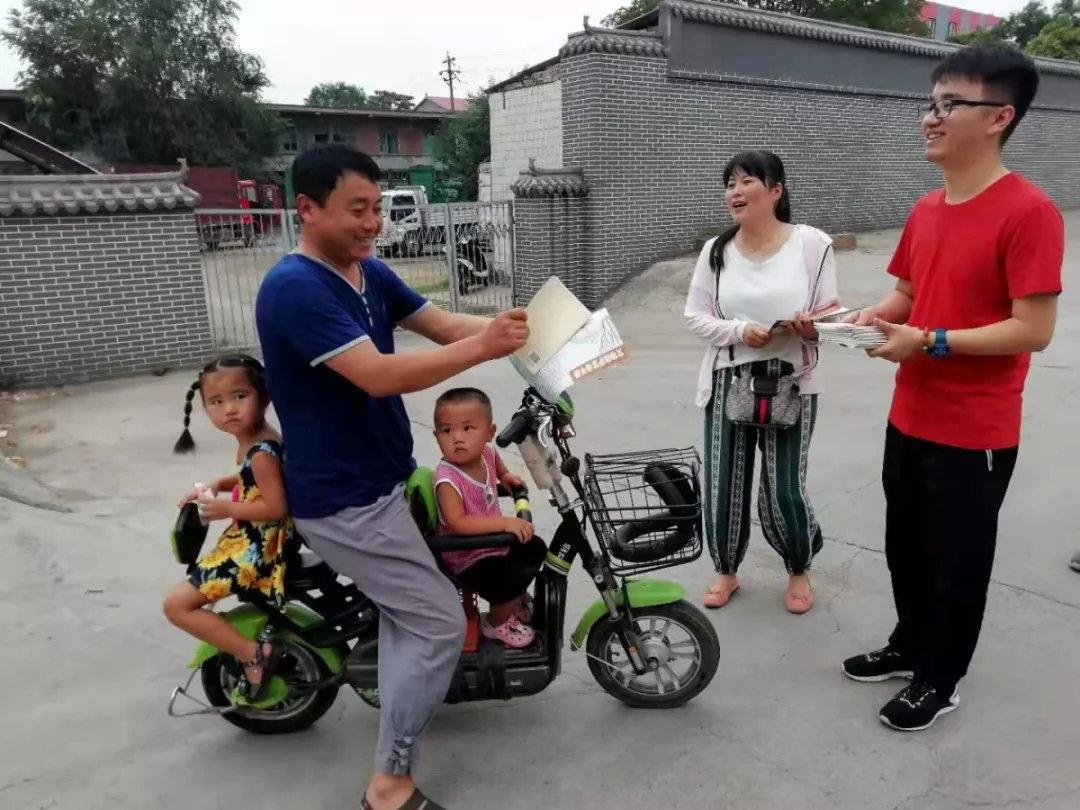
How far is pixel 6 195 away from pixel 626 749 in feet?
24.5

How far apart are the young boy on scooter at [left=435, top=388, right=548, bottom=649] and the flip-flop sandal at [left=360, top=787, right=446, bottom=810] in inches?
21.9

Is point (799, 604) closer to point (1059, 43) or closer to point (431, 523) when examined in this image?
point (431, 523)

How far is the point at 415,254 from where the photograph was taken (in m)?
10.4

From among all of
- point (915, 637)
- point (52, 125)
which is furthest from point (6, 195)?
point (52, 125)

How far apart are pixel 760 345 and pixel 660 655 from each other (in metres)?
1.14

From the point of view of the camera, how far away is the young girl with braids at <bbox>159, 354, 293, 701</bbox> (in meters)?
2.21

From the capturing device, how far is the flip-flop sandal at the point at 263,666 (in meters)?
2.32

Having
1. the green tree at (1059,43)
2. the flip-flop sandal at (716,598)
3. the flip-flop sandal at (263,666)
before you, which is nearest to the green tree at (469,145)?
the green tree at (1059,43)

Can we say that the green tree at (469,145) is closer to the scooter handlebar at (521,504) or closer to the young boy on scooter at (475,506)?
the scooter handlebar at (521,504)

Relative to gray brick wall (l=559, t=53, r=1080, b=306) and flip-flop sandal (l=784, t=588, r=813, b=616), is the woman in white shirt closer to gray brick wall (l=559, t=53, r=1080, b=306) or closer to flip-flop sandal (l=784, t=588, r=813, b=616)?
flip-flop sandal (l=784, t=588, r=813, b=616)

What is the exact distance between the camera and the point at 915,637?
275 centimetres

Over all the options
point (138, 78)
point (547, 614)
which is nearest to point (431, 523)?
point (547, 614)

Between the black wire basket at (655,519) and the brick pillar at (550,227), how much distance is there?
8.33m

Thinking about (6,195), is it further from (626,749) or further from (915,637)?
(915,637)
